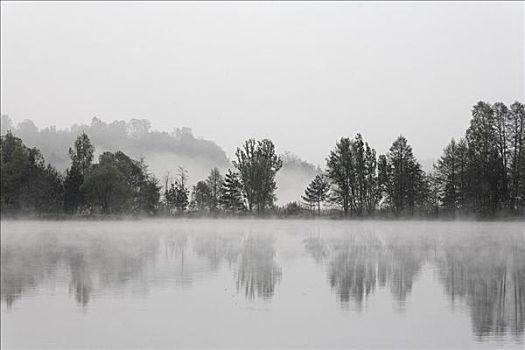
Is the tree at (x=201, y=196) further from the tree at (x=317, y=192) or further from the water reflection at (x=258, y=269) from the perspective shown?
the water reflection at (x=258, y=269)

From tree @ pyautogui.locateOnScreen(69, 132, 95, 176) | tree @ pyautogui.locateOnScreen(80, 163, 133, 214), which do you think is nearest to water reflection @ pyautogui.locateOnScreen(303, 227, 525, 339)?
tree @ pyautogui.locateOnScreen(80, 163, 133, 214)

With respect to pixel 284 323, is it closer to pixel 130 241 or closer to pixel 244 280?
pixel 244 280

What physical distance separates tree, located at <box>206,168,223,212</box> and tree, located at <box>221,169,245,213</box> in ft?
1.65

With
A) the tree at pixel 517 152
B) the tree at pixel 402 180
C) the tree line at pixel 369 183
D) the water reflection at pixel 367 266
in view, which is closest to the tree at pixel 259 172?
the tree line at pixel 369 183

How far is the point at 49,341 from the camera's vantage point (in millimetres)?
7738

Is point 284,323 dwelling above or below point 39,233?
below

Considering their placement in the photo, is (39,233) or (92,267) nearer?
(39,233)

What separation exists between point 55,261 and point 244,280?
17.2 ft

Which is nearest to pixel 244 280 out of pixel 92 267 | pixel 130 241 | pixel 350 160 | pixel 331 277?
pixel 331 277

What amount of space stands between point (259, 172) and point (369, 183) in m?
10.7

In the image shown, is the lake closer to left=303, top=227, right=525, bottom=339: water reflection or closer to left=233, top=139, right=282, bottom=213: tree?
left=303, top=227, right=525, bottom=339: water reflection

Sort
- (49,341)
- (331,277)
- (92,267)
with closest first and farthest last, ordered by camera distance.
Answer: (49,341), (331,277), (92,267)

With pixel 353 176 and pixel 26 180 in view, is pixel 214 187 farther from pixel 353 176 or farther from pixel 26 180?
pixel 26 180

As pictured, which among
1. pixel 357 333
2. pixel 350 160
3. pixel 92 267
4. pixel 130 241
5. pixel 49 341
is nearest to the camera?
pixel 49 341
